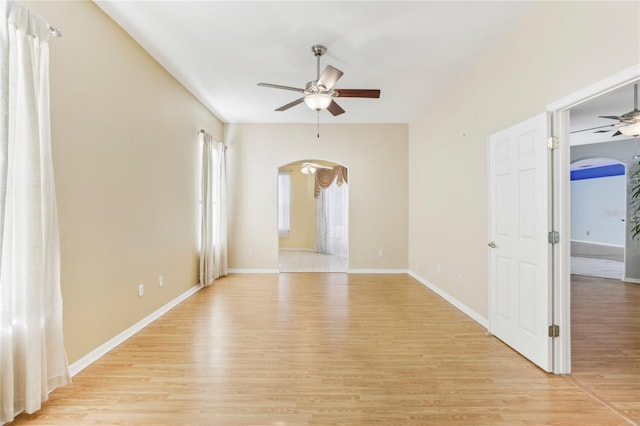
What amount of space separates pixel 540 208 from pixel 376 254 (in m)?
3.86

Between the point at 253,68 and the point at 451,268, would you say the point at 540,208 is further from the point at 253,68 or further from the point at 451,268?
the point at 253,68

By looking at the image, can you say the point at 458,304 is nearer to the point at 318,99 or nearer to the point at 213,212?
the point at 318,99

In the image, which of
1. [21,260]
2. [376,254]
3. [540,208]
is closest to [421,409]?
[540,208]

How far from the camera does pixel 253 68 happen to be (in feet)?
11.9

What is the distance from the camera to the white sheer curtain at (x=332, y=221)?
848cm

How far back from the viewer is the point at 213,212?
532 cm

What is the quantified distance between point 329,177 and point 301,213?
1.70m

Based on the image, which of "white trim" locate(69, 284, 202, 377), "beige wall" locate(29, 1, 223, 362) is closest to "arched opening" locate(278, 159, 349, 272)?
"white trim" locate(69, 284, 202, 377)

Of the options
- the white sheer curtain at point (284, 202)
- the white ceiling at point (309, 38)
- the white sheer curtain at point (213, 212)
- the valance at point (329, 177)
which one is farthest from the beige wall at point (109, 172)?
the white sheer curtain at point (284, 202)

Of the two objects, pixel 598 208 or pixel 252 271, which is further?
pixel 598 208

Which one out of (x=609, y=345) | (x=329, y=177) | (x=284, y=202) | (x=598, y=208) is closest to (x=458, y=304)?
(x=609, y=345)

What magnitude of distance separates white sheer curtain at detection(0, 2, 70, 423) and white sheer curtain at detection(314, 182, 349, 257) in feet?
22.5

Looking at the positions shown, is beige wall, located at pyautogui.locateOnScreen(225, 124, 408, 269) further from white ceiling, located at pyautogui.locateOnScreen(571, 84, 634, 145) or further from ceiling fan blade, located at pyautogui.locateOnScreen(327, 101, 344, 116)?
white ceiling, located at pyautogui.locateOnScreen(571, 84, 634, 145)

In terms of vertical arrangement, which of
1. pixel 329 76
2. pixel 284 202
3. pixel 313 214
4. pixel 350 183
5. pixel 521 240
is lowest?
pixel 521 240
